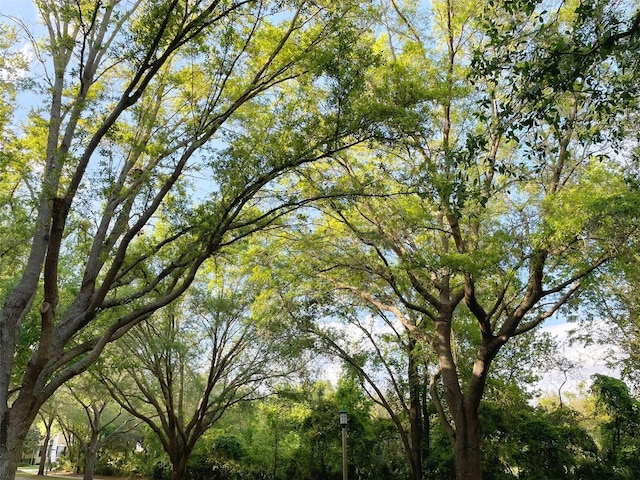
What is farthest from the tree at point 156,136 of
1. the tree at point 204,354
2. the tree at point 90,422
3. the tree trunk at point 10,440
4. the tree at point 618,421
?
the tree at point 90,422

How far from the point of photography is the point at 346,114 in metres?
5.87

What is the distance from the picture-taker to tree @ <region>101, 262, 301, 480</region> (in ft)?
40.0

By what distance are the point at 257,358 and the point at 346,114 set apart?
8.84m

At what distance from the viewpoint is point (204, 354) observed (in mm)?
13484

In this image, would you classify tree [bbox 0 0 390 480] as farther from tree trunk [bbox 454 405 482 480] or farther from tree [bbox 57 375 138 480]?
tree [bbox 57 375 138 480]

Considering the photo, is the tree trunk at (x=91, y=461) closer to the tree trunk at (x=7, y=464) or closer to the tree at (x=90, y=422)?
the tree at (x=90, y=422)

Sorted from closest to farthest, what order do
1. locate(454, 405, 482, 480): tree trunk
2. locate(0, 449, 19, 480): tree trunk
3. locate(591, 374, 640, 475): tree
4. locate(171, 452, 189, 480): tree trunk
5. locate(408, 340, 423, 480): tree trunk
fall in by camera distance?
locate(0, 449, 19, 480): tree trunk → locate(454, 405, 482, 480): tree trunk → locate(591, 374, 640, 475): tree → locate(408, 340, 423, 480): tree trunk → locate(171, 452, 189, 480): tree trunk

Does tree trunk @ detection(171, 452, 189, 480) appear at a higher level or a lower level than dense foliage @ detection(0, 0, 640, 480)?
lower

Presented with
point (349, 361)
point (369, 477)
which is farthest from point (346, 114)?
point (369, 477)

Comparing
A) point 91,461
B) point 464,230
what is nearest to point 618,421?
point 464,230

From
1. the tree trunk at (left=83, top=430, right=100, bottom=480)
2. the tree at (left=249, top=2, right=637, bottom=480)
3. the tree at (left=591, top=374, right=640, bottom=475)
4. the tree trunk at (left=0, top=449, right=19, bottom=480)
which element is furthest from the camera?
the tree trunk at (left=83, top=430, right=100, bottom=480)

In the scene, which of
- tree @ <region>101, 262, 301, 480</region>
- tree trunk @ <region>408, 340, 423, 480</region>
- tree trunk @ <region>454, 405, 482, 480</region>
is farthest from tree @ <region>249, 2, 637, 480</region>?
tree @ <region>101, 262, 301, 480</region>

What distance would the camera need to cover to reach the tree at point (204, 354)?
12.2m

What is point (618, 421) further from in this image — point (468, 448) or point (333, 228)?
point (333, 228)
